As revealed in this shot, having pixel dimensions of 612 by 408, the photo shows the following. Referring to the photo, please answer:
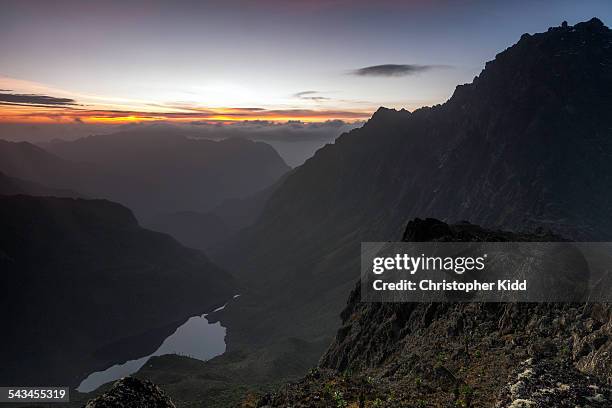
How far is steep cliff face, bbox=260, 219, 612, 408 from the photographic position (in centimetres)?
1800

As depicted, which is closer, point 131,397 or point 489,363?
point 131,397

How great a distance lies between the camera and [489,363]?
3497 cm

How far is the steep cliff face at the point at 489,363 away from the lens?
18000 millimetres

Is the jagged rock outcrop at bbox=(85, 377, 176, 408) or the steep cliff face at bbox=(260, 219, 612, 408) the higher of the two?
the jagged rock outcrop at bbox=(85, 377, 176, 408)

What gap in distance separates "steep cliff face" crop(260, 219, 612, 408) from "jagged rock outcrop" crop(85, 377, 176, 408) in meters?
13.3

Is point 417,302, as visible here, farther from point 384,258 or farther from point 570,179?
point 570,179

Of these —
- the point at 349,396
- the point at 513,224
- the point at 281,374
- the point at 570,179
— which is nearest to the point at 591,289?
the point at 349,396

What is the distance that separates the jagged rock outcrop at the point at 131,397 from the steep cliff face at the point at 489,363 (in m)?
13.3

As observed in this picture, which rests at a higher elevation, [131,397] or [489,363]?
[131,397]

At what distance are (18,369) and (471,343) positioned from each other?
720ft

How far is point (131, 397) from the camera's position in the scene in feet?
45.4

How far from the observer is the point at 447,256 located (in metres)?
60.4

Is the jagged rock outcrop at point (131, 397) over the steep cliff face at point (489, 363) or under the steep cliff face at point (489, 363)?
over

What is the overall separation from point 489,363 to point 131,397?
3010cm
